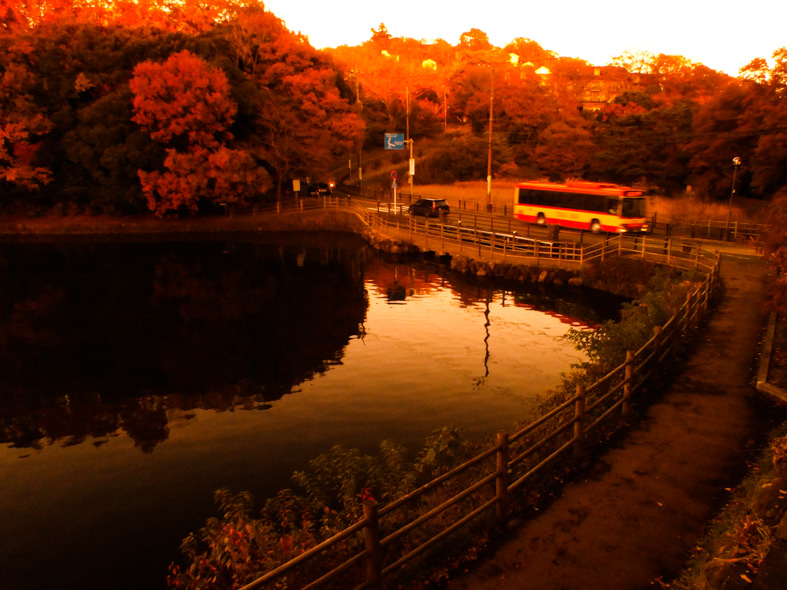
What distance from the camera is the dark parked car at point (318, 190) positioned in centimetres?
5494

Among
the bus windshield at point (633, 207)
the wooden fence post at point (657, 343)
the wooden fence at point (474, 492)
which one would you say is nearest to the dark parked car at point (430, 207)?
the bus windshield at point (633, 207)

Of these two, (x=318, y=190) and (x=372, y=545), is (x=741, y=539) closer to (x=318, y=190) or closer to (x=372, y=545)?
(x=372, y=545)

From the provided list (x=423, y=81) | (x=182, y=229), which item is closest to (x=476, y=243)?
(x=182, y=229)

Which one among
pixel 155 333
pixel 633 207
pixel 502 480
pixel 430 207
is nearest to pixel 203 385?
pixel 155 333

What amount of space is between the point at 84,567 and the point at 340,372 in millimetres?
9048

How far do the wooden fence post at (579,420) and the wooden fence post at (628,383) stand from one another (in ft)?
5.16

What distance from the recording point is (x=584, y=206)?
33875 millimetres

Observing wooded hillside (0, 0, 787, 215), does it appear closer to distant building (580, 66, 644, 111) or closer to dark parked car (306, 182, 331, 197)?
dark parked car (306, 182, 331, 197)

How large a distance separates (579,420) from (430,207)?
119 ft

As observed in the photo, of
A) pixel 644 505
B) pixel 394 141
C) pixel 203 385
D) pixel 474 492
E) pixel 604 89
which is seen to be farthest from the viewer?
pixel 604 89

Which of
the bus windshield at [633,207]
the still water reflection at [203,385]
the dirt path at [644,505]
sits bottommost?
the still water reflection at [203,385]

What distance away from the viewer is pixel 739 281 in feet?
67.7

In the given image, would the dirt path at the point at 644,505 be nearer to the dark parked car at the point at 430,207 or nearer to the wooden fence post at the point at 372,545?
the wooden fence post at the point at 372,545

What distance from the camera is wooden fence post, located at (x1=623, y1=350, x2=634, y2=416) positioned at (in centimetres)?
928
